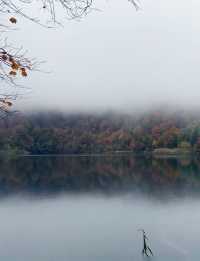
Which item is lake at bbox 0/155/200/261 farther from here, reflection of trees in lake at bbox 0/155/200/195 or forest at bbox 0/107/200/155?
forest at bbox 0/107/200/155

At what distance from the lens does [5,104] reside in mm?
2143

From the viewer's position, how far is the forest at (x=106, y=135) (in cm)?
7744

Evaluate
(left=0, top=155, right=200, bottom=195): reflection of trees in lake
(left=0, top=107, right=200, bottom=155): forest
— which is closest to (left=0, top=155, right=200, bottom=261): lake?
(left=0, top=155, right=200, bottom=195): reflection of trees in lake

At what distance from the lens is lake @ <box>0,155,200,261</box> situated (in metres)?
15.5

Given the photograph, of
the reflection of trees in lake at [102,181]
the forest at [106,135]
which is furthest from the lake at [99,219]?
the forest at [106,135]

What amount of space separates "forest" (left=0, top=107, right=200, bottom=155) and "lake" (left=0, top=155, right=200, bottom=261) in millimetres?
38040

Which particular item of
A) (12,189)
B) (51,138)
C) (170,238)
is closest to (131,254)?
(170,238)

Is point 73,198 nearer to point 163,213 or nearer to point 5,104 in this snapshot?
point 163,213

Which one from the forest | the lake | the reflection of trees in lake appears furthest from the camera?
the forest

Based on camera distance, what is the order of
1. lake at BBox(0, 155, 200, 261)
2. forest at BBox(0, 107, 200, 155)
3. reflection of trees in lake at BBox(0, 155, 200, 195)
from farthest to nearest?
forest at BBox(0, 107, 200, 155) → reflection of trees in lake at BBox(0, 155, 200, 195) → lake at BBox(0, 155, 200, 261)

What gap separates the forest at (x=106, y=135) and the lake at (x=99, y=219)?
1498 inches

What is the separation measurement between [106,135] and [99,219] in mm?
67300

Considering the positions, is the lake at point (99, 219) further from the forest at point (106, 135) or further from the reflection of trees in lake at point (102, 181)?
the forest at point (106, 135)

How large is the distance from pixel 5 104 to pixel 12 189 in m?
33.7
